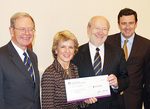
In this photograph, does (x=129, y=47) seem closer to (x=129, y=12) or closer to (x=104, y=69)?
(x=129, y=12)

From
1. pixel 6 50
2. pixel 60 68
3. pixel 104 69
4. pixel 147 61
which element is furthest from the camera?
pixel 147 61

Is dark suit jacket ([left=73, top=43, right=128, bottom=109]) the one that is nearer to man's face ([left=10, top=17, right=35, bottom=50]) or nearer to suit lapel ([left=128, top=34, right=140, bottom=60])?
suit lapel ([left=128, top=34, right=140, bottom=60])

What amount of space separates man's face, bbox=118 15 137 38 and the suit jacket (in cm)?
11

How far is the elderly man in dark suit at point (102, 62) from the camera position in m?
2.69

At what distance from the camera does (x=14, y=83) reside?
7.29ft

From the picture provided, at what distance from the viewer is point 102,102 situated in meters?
2.72

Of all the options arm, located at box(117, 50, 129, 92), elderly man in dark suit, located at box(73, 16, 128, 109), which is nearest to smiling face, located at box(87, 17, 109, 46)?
elderly man in dark suit, located at box(73, 16, 128, 109)

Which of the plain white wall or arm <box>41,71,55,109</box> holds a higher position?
the plain white wall

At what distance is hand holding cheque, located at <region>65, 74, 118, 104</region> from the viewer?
8.07 feet

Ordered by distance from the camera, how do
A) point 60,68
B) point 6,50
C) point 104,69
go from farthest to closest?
point 104,69 < point 60,68 < point 6,50

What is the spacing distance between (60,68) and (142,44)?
1.29 metres

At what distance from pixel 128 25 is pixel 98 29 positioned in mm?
753

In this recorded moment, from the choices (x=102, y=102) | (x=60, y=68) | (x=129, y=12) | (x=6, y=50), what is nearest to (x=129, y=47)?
(x=129, y=12)

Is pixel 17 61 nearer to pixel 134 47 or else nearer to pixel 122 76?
pixel 122 76
